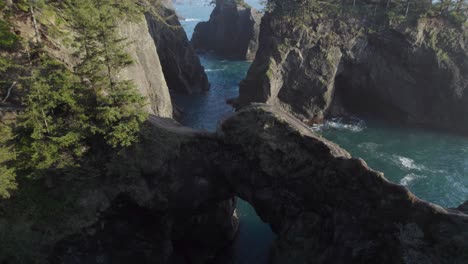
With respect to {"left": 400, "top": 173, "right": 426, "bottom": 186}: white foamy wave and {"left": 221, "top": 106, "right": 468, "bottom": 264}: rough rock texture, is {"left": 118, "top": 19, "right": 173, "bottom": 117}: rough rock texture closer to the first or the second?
{"left": 221, "top": 106, "right": 468, "bottom": 264}: rough rock texture

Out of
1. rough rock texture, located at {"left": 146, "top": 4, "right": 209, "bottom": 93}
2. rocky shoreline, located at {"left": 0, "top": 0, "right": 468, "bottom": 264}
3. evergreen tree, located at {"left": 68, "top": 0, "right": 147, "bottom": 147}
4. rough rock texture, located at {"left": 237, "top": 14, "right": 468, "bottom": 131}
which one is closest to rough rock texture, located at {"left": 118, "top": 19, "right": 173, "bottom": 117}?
rocky shoreline, located at {"left": 0, "top": 0, "right": 468, "bottom": 264}

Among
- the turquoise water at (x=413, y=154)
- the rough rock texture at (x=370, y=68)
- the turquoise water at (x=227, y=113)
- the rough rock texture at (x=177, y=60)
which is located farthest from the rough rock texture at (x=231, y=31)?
the turquoise water at (x=413, y=154)

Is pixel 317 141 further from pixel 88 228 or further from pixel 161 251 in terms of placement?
pixel 88 228

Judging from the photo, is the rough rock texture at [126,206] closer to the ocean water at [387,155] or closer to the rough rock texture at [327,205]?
the rough rock texture at [327,205]

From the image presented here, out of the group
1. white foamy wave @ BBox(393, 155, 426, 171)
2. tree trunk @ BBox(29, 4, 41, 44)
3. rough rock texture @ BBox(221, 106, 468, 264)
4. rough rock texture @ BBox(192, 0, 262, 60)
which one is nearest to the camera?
rough rock texture @ BBox(221, 106, 468, 264)

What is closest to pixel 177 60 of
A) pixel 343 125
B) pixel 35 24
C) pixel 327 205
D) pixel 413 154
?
pixel 343 125

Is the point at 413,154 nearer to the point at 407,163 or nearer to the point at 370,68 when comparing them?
the point at 407,163
